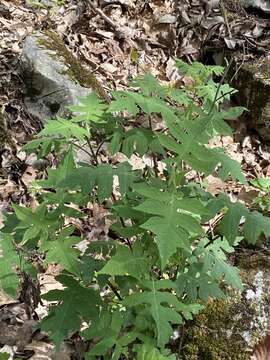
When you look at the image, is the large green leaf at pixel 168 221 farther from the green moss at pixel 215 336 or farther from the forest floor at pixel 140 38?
the forest floor at pixel 140 38

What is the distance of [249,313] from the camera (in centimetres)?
305

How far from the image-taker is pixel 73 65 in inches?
201

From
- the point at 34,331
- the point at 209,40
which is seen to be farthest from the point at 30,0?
the point at 34,331

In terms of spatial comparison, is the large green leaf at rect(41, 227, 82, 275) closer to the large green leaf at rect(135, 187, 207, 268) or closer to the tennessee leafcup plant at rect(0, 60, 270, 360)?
the tennessee leafcup plant at rect(0, 60, 270, 360)

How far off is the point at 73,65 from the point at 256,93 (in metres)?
1.88

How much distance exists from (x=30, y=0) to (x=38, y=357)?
14.2 feet

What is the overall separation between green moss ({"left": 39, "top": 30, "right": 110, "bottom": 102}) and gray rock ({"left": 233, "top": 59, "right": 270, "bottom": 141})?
149 centimetres

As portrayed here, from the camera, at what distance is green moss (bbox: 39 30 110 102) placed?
16.5ft

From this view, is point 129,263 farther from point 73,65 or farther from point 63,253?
point 73,65

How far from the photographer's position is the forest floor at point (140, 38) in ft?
17.2

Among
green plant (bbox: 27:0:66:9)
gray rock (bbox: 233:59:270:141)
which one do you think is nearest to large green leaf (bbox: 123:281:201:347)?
gray rock (bbox: 233:59:270:141)

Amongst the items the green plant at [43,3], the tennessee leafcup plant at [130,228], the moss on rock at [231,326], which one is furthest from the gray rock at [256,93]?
the tennessee leafcup plant at [130,228]

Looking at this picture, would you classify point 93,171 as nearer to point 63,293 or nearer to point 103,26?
point 63,293

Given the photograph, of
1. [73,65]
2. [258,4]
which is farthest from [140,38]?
[258,4]
